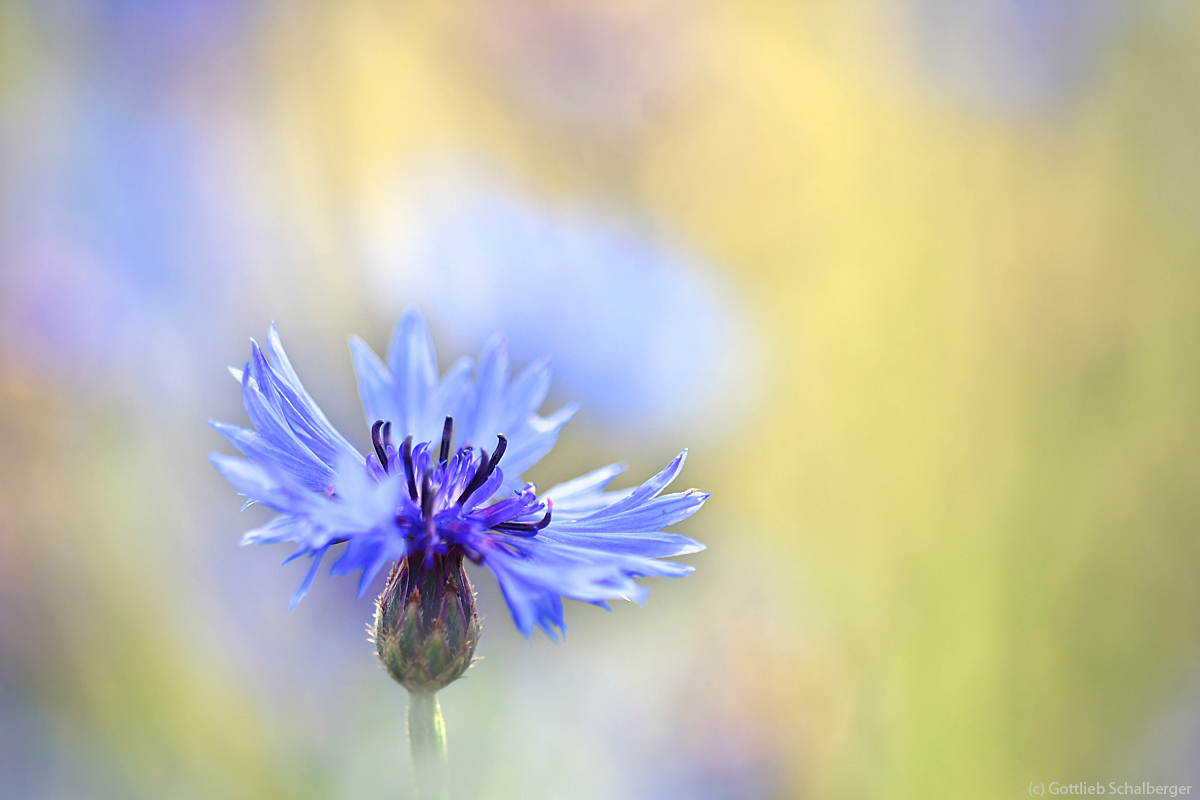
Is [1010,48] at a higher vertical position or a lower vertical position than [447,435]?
higher

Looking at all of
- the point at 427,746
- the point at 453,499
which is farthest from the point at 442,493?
the point at 427,746

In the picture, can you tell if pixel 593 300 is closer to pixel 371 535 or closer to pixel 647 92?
pixel 647 92

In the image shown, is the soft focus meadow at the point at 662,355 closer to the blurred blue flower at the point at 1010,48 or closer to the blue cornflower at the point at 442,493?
the blurred blue flower at the point at 1010,48

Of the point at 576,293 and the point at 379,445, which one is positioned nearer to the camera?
the point at 379,445

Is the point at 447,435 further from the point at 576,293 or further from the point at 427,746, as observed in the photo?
the point at 576,293

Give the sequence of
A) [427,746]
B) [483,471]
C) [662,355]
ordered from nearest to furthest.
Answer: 1. [427,746]
2. [483,471]
3. [662,355]

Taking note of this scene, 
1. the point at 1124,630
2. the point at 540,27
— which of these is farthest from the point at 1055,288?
the point at 540,27

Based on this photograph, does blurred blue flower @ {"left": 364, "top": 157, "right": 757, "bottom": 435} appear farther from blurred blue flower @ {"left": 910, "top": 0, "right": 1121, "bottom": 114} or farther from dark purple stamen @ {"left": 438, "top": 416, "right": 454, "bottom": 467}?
dark purple stamen @ {"left": 438, "top": 416, "right": 454, "bottom": 467}

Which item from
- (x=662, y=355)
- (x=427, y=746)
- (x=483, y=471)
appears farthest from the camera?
(x=662, y=355)

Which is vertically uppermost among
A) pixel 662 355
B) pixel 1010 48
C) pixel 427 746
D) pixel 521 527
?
pixel 1010 48
